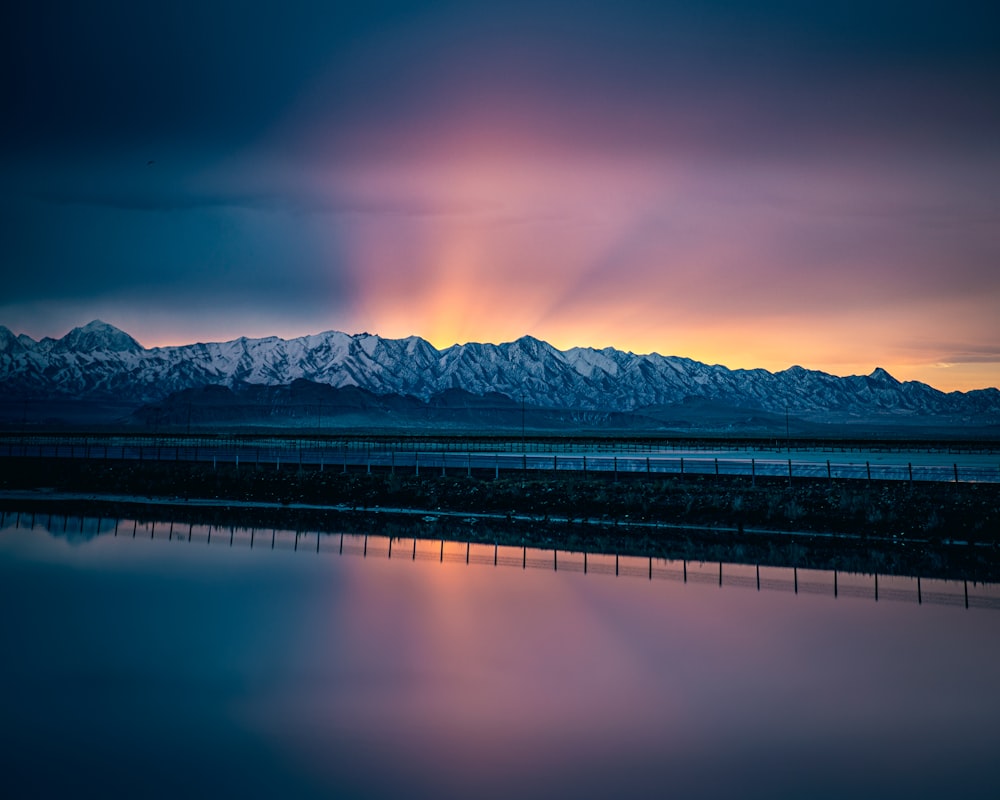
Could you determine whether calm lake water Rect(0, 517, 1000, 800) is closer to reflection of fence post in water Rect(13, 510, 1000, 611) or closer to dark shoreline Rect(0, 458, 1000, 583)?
reflection of fence post in water Rect(13, 510, 1000, 611)

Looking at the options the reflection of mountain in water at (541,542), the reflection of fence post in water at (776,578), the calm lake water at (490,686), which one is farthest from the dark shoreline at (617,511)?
the calm lake water at (490,686)

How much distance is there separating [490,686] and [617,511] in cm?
2497

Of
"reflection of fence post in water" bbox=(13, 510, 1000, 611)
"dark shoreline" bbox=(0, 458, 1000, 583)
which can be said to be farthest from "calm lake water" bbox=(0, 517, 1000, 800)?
"dark shoreline" bbox=(0, 458, 1000, 583)


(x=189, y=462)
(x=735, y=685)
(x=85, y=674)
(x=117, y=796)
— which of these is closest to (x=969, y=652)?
(x=735, y=685)

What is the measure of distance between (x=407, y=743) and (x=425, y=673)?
141 inches

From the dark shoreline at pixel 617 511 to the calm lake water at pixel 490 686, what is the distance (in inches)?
220

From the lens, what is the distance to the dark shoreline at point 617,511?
3102cm

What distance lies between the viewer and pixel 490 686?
15.7 metres

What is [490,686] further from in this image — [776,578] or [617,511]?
[617,511]

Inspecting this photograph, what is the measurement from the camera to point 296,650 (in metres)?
18.2

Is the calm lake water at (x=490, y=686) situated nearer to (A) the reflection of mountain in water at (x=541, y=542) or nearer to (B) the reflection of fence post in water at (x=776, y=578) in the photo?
(B) the reflection of fence post in water at (x=776, y=578)

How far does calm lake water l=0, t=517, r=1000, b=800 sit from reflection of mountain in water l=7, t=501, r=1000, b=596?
1883 mm

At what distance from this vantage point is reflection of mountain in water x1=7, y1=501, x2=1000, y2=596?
27484 millimetres

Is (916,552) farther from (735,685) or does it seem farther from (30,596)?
(30,596)
